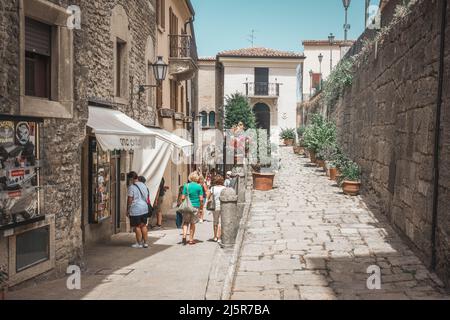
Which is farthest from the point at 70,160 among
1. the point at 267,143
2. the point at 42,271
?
the point at 267,143

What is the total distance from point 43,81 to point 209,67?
1455 inches

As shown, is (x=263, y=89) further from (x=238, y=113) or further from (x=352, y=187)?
(x=352, y=187)

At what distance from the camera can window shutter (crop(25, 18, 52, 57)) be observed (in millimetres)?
6852

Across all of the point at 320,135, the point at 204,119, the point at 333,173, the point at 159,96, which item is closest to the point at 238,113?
the point at 204,119

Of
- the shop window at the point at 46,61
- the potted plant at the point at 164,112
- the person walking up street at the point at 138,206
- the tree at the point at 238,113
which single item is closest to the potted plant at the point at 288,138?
the tree at the point at 238,113

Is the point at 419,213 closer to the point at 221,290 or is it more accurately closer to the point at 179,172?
the point at 221,290

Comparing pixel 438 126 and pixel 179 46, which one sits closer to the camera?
pixel 438 126

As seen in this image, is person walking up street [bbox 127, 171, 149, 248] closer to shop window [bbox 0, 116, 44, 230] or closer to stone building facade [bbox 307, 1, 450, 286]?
shop window [bbox 0, 116, 44, 230]

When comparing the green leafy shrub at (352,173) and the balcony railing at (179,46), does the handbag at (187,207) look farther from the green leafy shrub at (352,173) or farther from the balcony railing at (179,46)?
the balcony railing at (179,46)

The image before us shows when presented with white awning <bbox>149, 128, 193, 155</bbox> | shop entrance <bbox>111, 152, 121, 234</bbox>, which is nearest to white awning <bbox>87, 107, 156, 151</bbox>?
shop entrance <bbox>111, 152, 121, 234</bbox>

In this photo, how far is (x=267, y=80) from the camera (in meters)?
42.3

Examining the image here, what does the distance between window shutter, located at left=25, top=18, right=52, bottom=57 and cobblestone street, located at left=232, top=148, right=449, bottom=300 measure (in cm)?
419

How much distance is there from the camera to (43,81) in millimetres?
7305

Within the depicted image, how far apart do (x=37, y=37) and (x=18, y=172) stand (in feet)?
6.72
